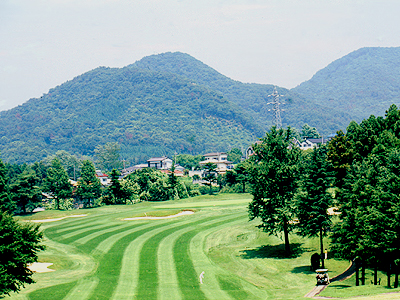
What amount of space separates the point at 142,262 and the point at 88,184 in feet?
239

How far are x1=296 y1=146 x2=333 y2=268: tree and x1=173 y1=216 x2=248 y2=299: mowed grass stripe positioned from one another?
11705mm

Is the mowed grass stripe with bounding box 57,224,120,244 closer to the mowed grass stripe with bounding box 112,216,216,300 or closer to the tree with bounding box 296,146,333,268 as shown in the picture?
the mowed grass stripe with bounding box 112,216,216,300

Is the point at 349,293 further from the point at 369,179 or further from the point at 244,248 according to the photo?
the point at 244,248

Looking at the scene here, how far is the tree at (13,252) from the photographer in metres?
29.0

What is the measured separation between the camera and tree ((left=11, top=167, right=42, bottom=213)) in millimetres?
102000

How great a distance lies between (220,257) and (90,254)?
1489 centimetres

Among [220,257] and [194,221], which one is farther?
[194,221]

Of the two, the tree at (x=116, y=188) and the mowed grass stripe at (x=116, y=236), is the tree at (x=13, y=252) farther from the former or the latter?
the tree at (x=116, y=188)

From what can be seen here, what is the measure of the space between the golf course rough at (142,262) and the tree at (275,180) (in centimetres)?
507

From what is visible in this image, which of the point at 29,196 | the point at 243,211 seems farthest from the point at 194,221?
the point at 29,196

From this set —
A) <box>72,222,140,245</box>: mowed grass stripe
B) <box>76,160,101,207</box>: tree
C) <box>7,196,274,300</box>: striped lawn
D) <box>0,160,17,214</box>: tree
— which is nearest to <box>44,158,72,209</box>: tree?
<box>76,160,101,207</box>: tree

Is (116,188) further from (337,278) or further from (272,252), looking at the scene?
(337,278)

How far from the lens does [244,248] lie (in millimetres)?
50750

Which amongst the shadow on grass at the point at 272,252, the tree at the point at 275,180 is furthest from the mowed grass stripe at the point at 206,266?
the tree at the point at 275,180
